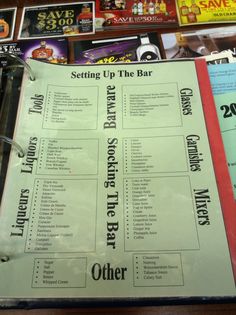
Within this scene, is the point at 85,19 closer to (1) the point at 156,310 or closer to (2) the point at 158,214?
(2) the point at 158,214

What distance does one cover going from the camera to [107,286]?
1.18 feet

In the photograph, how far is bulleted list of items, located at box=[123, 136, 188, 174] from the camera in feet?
1.45

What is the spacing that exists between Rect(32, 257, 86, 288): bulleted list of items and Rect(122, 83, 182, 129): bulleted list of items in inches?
8.4

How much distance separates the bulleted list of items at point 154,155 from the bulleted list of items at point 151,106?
0.09 feet

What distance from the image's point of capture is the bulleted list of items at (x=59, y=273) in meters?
0.36

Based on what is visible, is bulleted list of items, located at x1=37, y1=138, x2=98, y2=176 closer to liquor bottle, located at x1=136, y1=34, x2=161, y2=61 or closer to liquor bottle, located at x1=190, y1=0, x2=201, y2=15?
liquor bottle, located at x1=136, y1=34, x2=161, y2=61

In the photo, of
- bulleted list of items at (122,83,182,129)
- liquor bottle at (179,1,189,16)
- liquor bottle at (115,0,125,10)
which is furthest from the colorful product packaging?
bulleted list of items at (122,83,182,129)

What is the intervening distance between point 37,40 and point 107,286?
0.49 meters

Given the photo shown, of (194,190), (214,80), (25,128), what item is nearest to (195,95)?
(214,80)

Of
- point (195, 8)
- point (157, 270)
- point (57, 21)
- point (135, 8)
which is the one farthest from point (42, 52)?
point (157, 270)

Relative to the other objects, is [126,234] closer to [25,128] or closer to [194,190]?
[194,190]

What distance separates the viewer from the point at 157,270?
0.37 m

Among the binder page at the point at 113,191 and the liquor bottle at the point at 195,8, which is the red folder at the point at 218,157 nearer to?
the binder page at the point at 113,191

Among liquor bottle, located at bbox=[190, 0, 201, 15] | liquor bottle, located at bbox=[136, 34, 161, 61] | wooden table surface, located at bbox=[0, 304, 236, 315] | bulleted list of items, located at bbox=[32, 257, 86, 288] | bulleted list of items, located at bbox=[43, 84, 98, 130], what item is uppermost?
liquor bottle, located at bbox=[190, 0, 201, 15]
